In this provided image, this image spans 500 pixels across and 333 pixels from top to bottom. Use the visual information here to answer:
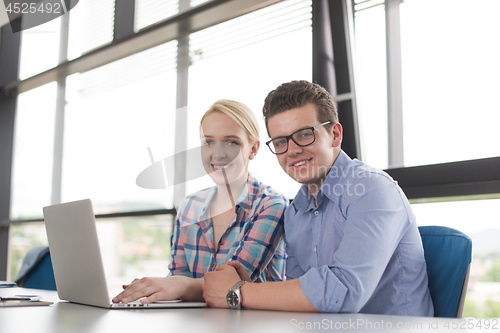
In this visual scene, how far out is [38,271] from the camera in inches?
98.0

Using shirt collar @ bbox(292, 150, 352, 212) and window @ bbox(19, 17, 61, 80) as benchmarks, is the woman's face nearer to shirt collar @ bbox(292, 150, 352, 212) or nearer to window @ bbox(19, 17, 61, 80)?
shirt collar @ bbox(292, 150, 352, 212)

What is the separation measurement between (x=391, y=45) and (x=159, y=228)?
7.08 feet

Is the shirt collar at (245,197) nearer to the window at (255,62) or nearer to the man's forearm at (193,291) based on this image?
the man's forearm at (193,291)

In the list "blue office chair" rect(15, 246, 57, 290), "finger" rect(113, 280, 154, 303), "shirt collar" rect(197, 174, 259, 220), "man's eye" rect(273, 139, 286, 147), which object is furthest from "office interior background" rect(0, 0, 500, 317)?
"man's eye" rect(273, 139, 286, 147)

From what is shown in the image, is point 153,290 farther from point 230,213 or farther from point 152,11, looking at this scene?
point 152,11

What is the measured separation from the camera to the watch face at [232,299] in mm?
1088

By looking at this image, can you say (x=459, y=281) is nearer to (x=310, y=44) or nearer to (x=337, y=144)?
(x=337, y=144)

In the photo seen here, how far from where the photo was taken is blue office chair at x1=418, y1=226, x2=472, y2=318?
1082 mm

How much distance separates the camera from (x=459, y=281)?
1.08 m

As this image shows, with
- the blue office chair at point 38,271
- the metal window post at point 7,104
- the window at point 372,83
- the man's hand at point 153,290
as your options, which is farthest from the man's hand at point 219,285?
the metal window post at point 7,104

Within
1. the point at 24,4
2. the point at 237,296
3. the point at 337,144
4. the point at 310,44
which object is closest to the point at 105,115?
the point at 24,4

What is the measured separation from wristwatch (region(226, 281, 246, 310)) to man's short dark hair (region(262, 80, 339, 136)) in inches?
25.5

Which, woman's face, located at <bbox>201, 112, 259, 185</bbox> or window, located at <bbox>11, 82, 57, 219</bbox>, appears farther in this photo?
window, located at <bbox>11, 82, 57, 219</bbox>

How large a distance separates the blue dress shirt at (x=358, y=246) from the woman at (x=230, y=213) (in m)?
0.11
